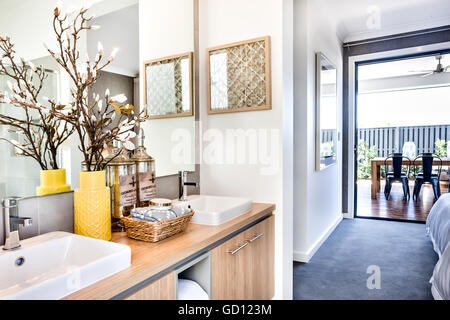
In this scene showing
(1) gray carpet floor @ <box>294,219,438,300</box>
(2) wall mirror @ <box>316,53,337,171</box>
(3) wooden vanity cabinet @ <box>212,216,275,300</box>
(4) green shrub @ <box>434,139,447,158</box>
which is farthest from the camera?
(4) green shrub @ <box>434,139,447,158</box>

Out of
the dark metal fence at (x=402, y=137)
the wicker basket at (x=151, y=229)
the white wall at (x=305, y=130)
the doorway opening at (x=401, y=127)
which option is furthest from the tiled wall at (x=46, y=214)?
the dark metal fence at (x=402, y=137)

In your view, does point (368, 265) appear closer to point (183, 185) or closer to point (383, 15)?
point (183, 185)

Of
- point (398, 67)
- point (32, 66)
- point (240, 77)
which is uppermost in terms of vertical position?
point (398, 67)

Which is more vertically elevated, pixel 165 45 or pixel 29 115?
pixel 165 45

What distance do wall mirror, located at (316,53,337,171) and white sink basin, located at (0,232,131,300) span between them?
263cm

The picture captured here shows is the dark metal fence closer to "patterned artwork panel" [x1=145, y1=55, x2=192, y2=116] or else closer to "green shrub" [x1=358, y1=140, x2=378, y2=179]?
"green shrub" [x1=358, y1=140, x2=378, y2=179]

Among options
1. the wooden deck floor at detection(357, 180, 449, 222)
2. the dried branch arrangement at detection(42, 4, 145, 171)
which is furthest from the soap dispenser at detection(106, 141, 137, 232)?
the wooden deck floor at detection(357, 180, 449, 222)

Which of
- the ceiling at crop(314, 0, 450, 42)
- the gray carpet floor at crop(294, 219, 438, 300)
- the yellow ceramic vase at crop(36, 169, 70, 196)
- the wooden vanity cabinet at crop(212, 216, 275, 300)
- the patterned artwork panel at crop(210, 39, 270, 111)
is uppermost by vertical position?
the ceiling at crop(314, 0, 450, 42)

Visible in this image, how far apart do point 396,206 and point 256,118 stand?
4.33 m

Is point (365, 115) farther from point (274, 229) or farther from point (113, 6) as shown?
point (113, 6)

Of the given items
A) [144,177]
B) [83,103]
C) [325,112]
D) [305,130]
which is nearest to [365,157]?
[325,112]

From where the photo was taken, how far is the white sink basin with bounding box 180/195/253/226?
53.1 inches

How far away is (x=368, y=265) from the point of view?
2820mm
